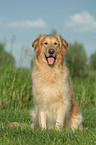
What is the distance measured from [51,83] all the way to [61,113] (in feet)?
2.16

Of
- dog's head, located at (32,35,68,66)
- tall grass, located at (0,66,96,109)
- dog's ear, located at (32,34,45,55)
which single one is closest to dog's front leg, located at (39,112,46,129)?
dog's head, located at (32,35,68,66)

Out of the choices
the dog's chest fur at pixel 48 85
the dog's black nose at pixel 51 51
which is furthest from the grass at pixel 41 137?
the dog's black nose at pixel 51 51

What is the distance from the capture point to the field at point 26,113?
3.68 metres

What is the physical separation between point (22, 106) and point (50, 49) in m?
4.30

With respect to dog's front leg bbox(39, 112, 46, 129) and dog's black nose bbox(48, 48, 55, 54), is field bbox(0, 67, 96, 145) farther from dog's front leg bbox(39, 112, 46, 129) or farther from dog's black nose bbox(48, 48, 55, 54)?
dog's black nose bbox(48, 48, 55, 54)

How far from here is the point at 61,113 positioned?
4.60 metres

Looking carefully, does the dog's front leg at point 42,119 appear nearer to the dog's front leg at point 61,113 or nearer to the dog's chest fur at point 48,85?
the dog's chest fur at point 48,85

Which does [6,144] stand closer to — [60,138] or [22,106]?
[60,138]

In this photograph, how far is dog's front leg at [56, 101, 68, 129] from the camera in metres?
4.59

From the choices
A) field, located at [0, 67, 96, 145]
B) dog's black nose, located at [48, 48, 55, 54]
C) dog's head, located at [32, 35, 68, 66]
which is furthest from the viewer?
dog's head, located at [32, 35, 68, 66]

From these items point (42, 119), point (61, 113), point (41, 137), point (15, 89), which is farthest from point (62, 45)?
point (15, 89)

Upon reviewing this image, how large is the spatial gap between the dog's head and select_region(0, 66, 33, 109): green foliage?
365cm

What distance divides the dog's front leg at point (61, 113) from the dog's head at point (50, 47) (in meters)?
0.88

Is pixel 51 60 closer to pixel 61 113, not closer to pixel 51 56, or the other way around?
pixel 51 56
